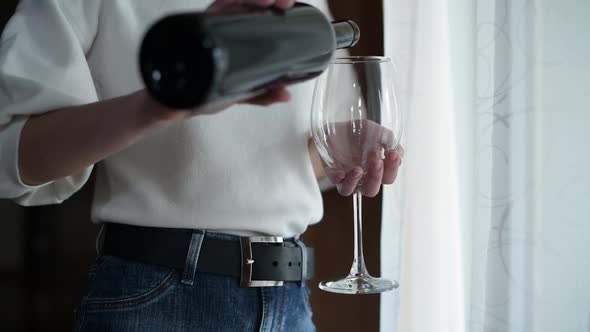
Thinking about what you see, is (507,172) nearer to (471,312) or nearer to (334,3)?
(471,312)

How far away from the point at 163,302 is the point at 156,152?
188 mm

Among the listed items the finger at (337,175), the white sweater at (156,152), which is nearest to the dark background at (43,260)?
the white sweater at (156,152)

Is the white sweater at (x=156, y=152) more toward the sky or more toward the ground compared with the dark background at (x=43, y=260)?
more toward the sky

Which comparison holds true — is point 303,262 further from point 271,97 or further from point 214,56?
point 214,56

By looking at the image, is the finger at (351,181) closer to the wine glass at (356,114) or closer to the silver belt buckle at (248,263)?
the wine glass at (356,114)

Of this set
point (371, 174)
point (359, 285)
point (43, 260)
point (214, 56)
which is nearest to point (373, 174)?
point (371, 174)

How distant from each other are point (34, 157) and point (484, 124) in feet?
1.87

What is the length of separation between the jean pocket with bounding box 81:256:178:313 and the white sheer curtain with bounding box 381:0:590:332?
389 millimetres

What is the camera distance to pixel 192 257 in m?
0.86

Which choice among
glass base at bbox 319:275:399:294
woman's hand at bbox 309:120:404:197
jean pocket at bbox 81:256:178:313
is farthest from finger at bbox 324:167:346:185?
jean pocket at bbox 81:256:178:313

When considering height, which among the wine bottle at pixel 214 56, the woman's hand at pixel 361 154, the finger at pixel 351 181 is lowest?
the finger at pixel 351 181

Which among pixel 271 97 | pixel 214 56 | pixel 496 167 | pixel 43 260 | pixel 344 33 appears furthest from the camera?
pixel 43 260

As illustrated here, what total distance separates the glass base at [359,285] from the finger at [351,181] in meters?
0.10

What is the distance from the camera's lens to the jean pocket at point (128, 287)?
0.85 meters
